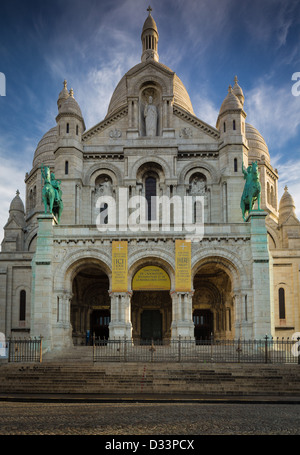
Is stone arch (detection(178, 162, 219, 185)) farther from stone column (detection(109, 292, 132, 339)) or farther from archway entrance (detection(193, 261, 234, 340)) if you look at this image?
stone column (detection(109, 292, 132, 339))

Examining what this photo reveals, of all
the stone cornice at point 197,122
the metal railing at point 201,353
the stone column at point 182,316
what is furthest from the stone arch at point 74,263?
the stone cornice at point 197,122

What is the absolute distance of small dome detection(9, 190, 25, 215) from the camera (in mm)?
51062

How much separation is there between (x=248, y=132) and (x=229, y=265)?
84.9ft

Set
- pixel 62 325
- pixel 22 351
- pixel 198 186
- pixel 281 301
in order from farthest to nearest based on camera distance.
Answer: pixel 281 301, pixel 198 186, pixel 62 325, pixel 22 351

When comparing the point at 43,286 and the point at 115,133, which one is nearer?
the point at 43,286

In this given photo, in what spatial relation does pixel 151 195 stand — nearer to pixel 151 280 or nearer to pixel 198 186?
pixel 198 186

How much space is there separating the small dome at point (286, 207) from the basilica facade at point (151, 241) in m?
0.71

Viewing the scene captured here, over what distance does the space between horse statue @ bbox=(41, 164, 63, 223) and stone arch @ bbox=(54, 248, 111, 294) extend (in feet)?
12.7

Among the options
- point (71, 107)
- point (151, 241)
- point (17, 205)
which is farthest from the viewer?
point (17, 205)

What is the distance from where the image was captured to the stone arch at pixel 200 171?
4100 centimetres

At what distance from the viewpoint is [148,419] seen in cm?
1446

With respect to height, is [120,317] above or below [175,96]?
below

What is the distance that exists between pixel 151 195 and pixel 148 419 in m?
27.9

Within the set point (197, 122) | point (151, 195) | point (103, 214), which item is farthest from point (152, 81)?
point (103, 214)
